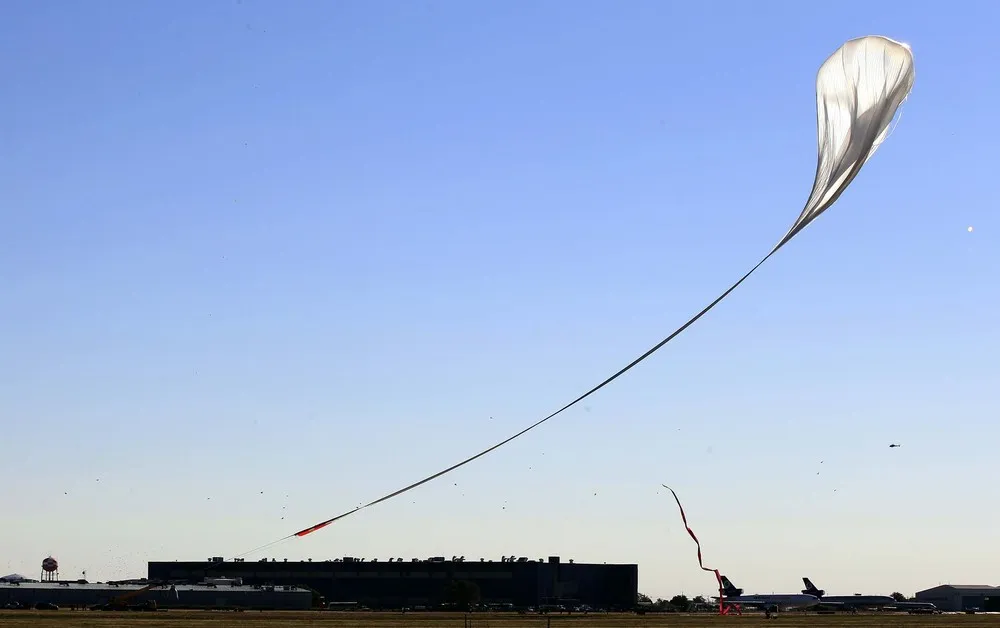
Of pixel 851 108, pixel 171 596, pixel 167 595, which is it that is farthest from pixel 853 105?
pixel 167 595

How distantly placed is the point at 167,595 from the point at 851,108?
502 feet

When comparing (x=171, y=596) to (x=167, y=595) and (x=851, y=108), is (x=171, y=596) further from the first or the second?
(x=851, y=108)

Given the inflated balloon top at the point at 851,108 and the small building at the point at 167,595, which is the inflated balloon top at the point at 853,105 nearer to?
the inflated balloon top at the point at 851,108

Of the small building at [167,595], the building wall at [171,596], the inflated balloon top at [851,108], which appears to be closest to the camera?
Result: the inflated balloon top at [851,108]

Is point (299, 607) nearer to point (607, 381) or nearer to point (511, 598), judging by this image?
point (511, 598)

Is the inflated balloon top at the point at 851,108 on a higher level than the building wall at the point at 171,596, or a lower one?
higher

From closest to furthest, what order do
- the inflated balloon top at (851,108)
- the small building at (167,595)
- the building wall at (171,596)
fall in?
the inflated balloon top at (851,108) → the building wall at (171,596) → the small building at (167,595)

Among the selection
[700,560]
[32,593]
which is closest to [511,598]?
[32,593]

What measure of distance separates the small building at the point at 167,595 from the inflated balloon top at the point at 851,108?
450 ft

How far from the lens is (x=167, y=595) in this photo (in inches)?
6378

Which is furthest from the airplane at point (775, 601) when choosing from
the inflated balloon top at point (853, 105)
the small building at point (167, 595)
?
the inflated balloon top at point (853, 105)

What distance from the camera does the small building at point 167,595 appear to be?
154000 millimetres

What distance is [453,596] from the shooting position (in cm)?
19012

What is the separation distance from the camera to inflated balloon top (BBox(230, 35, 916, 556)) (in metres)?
21.9
